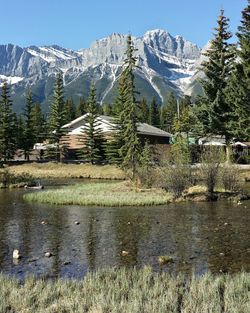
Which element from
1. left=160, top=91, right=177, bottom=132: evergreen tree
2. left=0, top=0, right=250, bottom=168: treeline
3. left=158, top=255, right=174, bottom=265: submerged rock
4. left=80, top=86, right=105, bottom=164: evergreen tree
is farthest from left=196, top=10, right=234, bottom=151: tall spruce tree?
left=160, top=91, right=177, bottom=132: evergreen tree

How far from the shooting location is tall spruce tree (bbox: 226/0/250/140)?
42.9 meters

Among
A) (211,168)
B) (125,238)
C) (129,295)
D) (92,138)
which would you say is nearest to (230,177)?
(211,168)

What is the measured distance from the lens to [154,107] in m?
127

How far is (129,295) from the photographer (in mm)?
8609

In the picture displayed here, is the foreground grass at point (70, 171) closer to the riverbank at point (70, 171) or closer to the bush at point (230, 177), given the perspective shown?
the riverbank at point (70, 171)

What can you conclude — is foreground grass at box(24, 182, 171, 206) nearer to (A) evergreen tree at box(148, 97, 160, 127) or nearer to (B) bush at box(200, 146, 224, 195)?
(B) bush at box(200, 146, 224, 195)

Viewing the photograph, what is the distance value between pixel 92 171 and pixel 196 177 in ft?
81.1

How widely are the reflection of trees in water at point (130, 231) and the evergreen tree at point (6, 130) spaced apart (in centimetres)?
4614

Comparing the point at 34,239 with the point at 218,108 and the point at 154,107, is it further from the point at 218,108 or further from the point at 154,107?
the point at 154,107

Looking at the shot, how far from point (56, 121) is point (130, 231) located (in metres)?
51.3

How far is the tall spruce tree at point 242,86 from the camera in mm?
42938

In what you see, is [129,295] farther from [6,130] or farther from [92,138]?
[6,130]

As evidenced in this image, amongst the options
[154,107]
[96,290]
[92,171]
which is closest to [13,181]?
[92,171]

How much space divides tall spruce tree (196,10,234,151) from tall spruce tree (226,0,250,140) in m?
3.20
